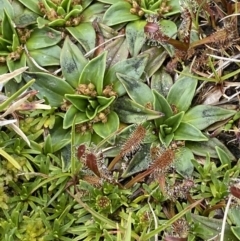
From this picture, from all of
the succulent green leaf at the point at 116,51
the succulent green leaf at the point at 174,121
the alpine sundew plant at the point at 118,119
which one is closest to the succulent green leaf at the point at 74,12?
the alpine sundew plant at the point at 118,119

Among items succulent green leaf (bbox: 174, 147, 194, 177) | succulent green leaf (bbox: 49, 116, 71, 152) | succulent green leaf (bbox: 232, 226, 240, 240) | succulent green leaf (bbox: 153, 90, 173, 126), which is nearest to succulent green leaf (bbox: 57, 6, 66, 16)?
succulent green leaf (bbox: 49, 116, 71, 152)

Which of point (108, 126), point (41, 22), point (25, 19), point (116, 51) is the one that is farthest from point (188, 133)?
point (25, 19)

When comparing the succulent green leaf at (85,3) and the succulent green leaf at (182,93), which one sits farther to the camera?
the succulent green leaf at (85,3)

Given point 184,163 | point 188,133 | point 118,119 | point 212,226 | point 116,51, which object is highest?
point 116,51

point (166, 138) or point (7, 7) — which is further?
point (7, 7)

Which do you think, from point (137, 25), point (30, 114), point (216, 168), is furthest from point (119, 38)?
point (216, 168)

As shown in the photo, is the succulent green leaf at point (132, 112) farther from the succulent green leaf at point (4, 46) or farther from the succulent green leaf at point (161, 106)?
the succulent green leaf at point (4, 46)

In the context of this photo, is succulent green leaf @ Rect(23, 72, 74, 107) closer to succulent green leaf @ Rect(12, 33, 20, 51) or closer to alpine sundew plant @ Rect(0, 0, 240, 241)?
alpine sundew plant @ Rect(0, 0, 240, 241)

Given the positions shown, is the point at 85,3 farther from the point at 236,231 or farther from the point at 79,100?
the point at 236,231
